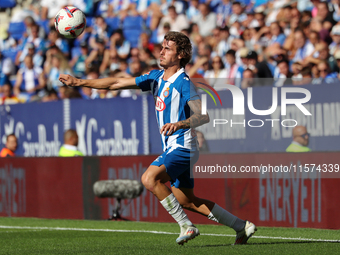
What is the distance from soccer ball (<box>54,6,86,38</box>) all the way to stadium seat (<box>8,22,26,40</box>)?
1391cm

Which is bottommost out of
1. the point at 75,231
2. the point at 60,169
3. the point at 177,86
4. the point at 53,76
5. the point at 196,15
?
the point at 75,231

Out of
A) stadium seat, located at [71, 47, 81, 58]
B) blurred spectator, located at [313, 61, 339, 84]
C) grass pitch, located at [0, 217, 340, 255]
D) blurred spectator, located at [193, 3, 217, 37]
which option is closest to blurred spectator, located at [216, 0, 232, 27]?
blurred spectator, located at [193, 3, 217, 37]

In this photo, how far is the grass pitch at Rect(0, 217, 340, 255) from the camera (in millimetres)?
6188

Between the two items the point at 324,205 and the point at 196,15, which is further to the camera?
the point at 196,15

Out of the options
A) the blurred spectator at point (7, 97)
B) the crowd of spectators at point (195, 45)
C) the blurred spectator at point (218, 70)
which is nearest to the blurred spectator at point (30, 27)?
the crowd of spectators at point (195, 45)

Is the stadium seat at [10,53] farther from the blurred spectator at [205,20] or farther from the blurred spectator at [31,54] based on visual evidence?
the blurred spectator at [205,20]

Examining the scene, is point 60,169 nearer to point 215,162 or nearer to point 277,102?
point 215,162

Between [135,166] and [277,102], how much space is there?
2.61 meters

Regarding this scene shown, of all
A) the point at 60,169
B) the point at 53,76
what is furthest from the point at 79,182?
the point at 53,76

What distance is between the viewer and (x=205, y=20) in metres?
15.9

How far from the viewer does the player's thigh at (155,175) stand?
19.5ft

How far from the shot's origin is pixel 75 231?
888 cm

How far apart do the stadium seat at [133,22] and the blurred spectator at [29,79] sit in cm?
284

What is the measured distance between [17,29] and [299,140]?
14.0 metres
